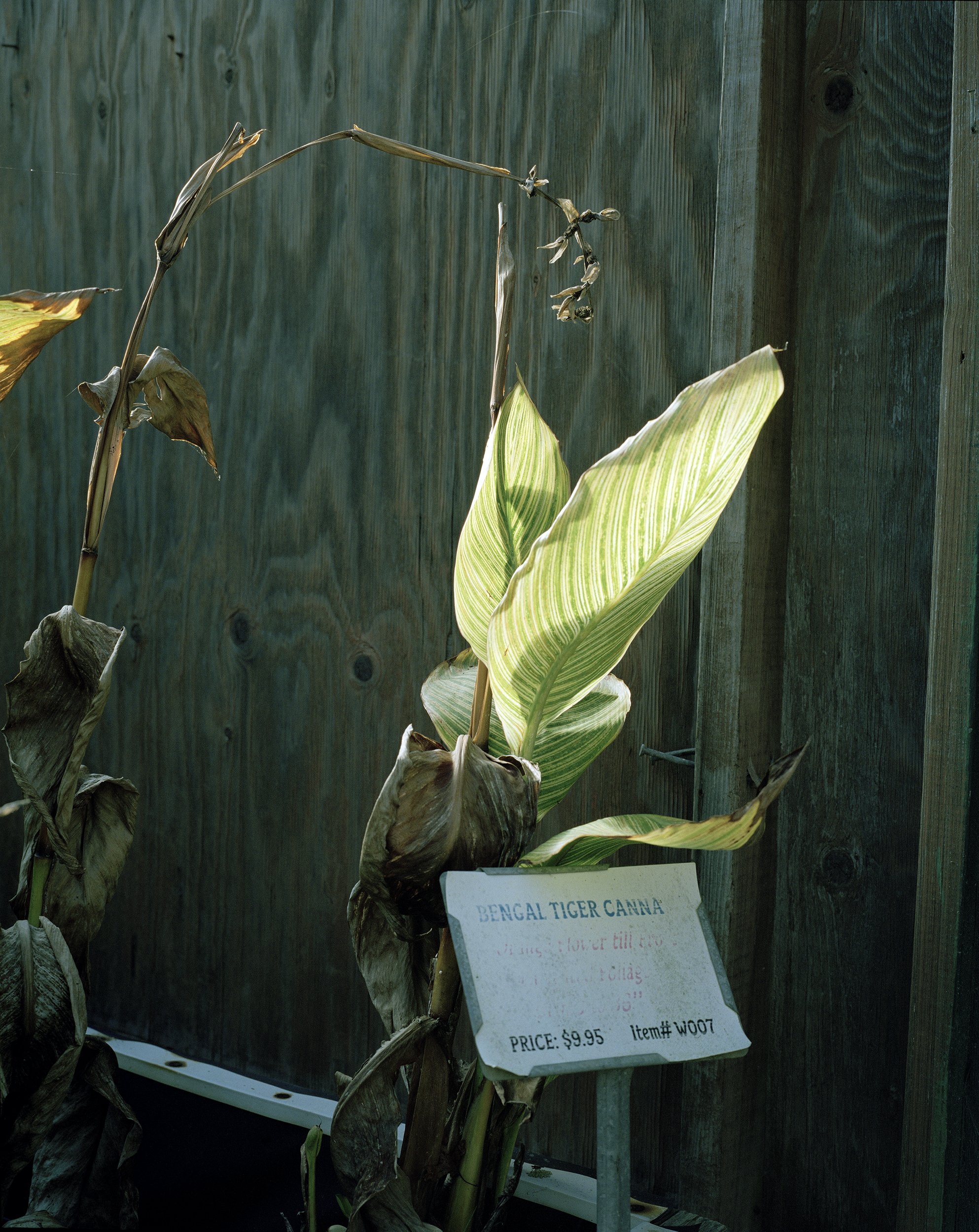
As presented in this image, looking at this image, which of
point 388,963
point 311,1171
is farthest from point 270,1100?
point 388,963

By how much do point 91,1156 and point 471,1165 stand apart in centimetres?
35

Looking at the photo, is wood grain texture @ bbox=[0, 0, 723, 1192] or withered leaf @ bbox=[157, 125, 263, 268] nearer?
withered leaf @ bbox=[157, 125, 263, 268]

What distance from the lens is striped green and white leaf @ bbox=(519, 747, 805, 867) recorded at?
0.61 m

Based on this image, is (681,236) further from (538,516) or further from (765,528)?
(538,516)

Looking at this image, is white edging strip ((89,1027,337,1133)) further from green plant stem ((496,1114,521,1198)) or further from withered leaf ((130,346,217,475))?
withered leaf ((130,346,217,475))

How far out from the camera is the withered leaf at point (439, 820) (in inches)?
25.6

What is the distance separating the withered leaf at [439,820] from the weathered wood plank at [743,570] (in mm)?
370

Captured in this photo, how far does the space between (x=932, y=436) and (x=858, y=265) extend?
183 mm

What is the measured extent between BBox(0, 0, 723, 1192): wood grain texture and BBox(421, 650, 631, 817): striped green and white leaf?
0.92 ft

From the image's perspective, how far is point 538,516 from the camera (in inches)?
30.2

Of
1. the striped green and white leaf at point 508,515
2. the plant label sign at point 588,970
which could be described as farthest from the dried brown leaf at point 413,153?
the plant label sign at point 588,970

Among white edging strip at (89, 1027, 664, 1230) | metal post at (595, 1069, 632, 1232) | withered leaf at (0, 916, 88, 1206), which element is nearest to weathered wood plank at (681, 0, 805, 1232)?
white edging strip at (89, 1027, 664, 1230)

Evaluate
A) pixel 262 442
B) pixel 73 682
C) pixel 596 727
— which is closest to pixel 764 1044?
pixel 596 727

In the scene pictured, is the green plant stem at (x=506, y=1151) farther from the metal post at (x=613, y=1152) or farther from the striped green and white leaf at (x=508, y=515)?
the striped green and white leaf at (x=508, y=515)
